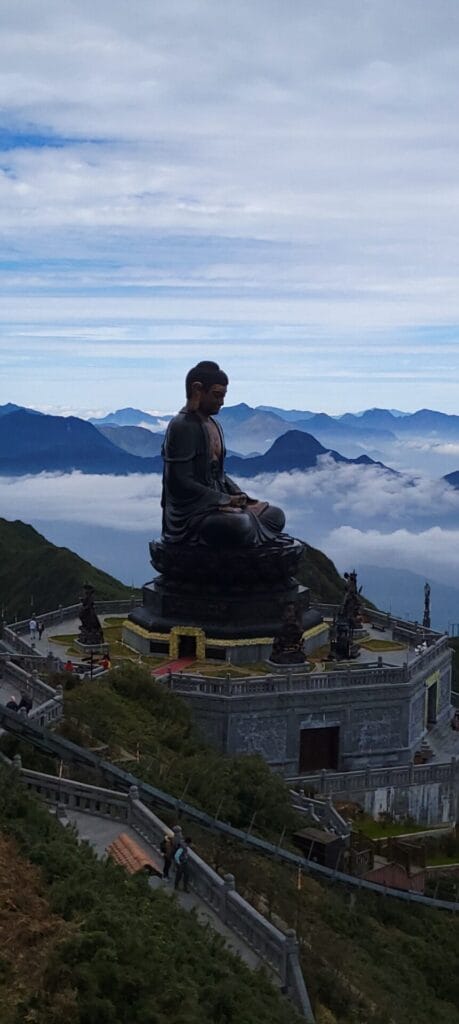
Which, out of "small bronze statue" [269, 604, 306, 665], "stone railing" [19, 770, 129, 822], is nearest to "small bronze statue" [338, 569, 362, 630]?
"small bronze statue" [269, 604, 306, 665]

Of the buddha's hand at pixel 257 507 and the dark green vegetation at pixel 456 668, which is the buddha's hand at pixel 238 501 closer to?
the buddha's hand at pixel 257 507

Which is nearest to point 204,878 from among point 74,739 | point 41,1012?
point 41,1012

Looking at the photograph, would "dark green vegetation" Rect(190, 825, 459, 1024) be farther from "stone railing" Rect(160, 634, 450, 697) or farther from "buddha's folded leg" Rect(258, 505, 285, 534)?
"buddha's folded leg" Rect(258, 505, 285, 534)

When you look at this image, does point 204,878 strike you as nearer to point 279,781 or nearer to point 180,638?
point 279,781

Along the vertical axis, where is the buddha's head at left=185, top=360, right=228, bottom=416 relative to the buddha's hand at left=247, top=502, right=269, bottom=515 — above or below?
above

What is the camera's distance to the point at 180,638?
38.8 meters

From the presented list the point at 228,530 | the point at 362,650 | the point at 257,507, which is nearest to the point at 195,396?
the point at 257,507

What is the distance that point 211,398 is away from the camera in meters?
42.4

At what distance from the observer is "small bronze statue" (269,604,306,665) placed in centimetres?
3634

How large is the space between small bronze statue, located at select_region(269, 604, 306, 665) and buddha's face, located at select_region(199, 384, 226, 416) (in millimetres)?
9919

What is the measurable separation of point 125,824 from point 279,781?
7400 mm

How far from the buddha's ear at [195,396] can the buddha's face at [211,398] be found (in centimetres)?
11

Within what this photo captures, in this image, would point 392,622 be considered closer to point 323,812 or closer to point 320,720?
point 320,720

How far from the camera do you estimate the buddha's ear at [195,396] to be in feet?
138
